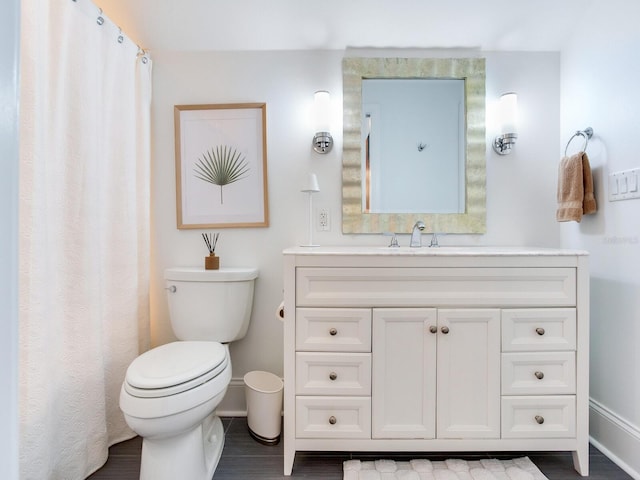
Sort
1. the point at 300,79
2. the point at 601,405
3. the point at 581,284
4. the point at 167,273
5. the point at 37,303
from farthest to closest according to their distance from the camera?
1. the point at 300,79
2. the point at 167,273
3. the point at 601,405
4. the point at 581,284
5. the point at 37,303

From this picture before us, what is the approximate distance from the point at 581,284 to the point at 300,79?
162 centimetres

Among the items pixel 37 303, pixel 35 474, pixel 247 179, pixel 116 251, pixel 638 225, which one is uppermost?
pixel 247 179

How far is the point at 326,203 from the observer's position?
1758mm

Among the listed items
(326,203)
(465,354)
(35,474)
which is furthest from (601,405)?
(35,474)

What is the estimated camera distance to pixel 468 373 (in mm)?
1254

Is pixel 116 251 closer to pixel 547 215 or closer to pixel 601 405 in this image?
pixel 547 215

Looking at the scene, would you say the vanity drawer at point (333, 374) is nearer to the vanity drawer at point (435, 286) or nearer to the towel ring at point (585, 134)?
the vanity drawer at point (435, 286)

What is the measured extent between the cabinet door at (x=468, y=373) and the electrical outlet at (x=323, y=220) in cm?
75

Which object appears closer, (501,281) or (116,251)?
(501,281)

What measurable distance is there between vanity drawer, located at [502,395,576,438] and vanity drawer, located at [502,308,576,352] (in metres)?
0.20

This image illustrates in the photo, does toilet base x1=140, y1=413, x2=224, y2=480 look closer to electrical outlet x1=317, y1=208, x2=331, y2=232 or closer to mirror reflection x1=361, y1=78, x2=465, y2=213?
electrical outlet x1=317, y1=208, x2=331, y2=232

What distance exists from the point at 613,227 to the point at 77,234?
2237mm

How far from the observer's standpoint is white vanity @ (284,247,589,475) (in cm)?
125

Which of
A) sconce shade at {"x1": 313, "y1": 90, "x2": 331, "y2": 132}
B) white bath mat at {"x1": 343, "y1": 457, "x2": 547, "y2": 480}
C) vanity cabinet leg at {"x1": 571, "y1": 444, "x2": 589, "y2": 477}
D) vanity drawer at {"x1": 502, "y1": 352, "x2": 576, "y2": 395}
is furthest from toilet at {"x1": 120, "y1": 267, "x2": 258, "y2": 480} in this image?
vanity cabinet leg at {"x1": 571, "y1": 444, "x2": 589, "y2": 477}
